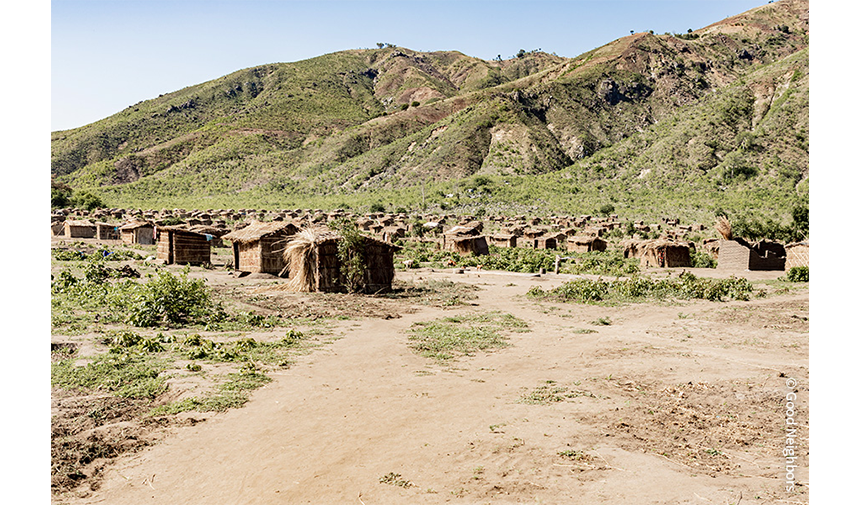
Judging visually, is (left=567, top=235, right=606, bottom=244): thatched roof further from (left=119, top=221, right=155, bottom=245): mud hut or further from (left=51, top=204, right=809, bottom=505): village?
(left=119, top=221, right=155, bottom=245): mud hut

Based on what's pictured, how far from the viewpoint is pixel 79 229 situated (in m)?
34.8

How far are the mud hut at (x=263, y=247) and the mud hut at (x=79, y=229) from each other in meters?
17.9

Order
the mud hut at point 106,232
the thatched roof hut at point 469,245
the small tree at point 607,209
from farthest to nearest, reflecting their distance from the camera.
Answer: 1. the small tree at point 607,209
2. the mud hut at point 106,232
3. the thatched roof hut at point 469,245

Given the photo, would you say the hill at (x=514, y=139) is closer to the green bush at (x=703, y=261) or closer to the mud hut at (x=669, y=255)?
the green bush at (x=703, y=261)

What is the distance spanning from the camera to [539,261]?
91.5ft

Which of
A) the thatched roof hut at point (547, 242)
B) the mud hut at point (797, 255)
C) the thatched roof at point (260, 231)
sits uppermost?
the thatched roof at point (260, 231)

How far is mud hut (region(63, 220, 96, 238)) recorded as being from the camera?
34.5 m

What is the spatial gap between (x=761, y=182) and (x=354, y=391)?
60.2m

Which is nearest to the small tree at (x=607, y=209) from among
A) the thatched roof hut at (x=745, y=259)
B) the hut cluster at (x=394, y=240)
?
the hut cluster at (x=394, y=240)

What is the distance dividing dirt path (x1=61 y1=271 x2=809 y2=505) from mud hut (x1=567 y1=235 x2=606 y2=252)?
20.9 meters

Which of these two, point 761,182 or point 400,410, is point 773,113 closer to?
point 761,182

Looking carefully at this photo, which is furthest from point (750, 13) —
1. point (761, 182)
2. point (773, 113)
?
point (761, 182)

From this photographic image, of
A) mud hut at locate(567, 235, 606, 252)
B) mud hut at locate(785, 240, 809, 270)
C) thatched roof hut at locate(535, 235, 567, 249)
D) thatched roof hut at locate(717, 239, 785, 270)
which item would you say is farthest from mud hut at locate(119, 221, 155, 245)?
mud hut at locate(785, 240, 809, 270)

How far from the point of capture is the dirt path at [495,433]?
5438 millimetres
